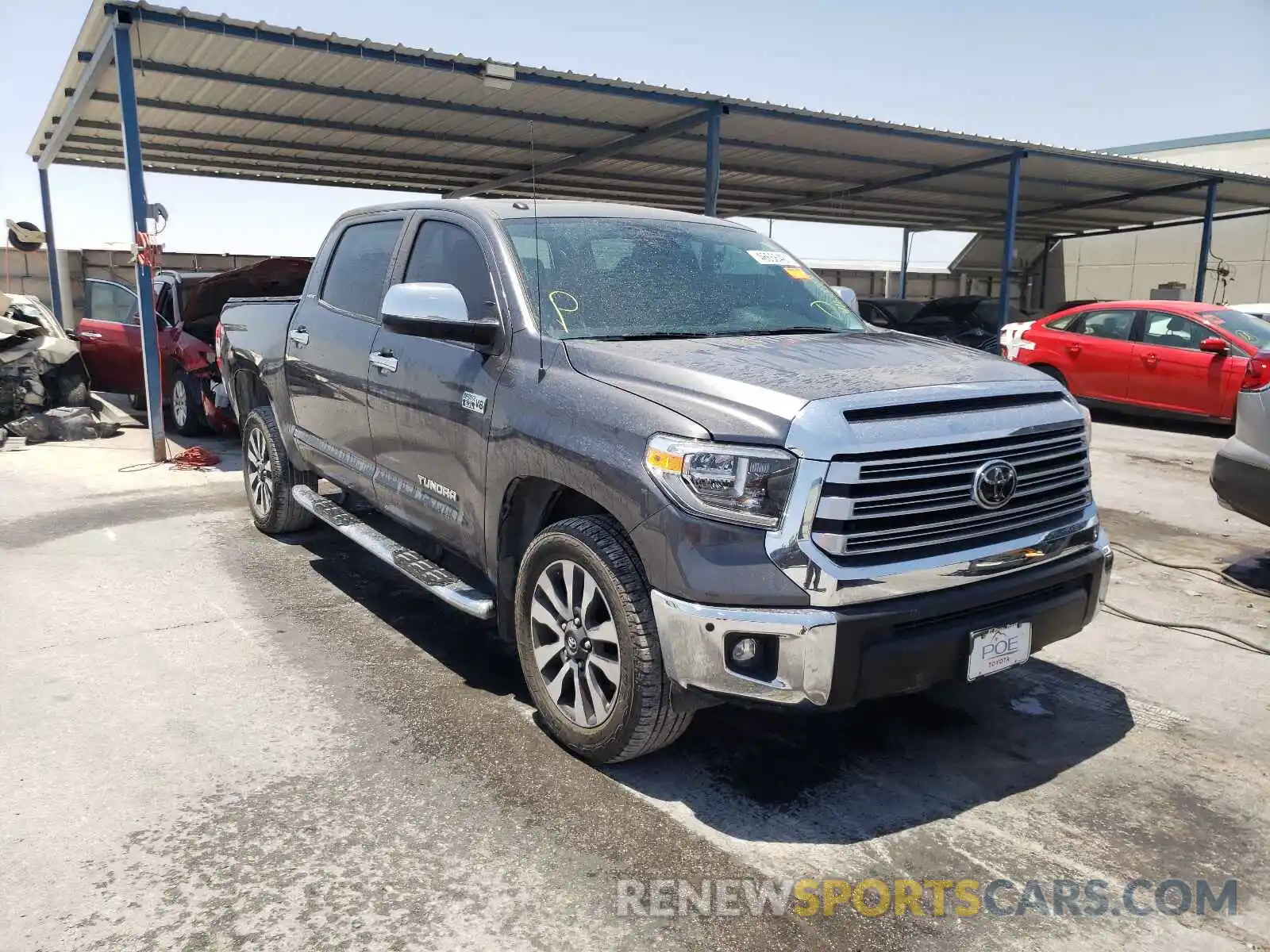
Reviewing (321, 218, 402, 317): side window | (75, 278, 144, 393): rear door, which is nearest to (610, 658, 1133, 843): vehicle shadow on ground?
(321, 218, 402, 317): side window

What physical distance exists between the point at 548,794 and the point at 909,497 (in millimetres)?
1521

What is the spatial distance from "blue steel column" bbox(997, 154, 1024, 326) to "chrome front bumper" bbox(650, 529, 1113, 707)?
15375 mm

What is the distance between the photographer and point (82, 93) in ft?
35.4

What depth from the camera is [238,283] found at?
404 inches

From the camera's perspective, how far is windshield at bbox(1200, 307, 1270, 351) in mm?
10363

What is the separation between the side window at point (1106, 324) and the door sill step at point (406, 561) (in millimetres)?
9769

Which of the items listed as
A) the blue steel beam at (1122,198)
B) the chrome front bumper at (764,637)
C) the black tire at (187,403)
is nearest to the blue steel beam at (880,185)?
the blue steel beam at (1122,198)

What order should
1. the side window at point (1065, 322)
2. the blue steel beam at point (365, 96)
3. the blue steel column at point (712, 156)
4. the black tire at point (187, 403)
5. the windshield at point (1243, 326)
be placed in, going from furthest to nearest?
the blue steel column at point (712, 156) → the side window at point (1065, 322) → the blue steel beam at point (365, 96) → the windshield at point (1243, 326) → the black tire at point (187, 403)

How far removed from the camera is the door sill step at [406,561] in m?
3.75

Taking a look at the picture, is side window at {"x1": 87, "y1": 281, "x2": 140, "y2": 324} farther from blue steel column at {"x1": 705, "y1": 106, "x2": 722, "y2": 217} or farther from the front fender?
the front fender

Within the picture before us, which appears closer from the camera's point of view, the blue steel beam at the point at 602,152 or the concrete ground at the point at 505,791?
the concrete ground at the point at 505,791

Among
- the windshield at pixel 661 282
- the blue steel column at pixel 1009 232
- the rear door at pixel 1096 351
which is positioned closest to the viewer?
the windshield at pixel 661 282

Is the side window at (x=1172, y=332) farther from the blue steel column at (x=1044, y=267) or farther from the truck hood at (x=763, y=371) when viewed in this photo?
the blue steel column at (x=1044, y=267)

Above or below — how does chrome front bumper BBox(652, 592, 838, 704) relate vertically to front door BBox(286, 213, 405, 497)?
below
